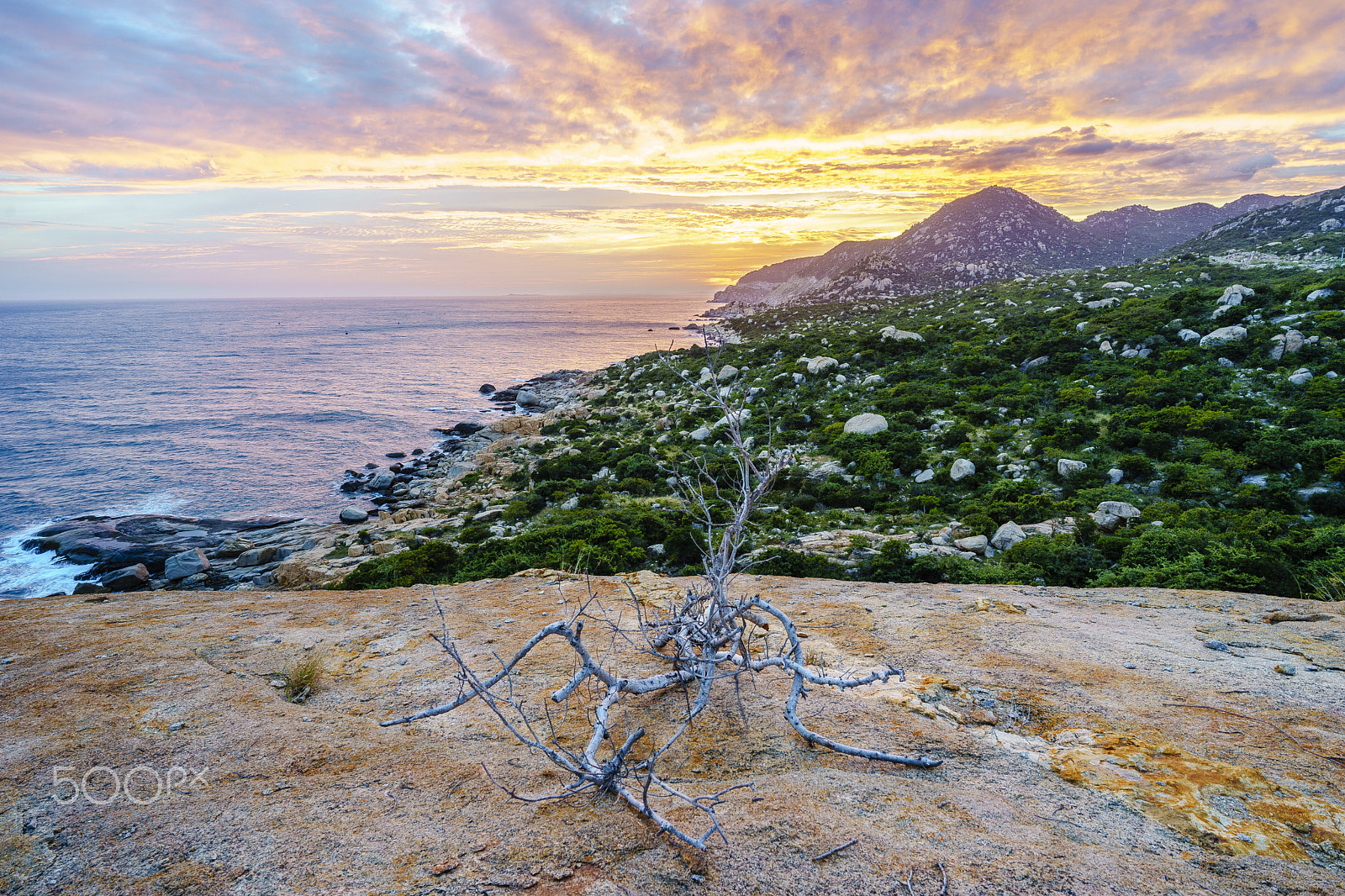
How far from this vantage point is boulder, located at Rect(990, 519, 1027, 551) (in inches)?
419

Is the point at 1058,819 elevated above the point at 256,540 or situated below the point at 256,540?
above

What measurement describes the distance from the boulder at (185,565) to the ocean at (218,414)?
2.69 m

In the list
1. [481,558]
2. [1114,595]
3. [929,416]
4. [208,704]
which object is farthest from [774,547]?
[929,416]

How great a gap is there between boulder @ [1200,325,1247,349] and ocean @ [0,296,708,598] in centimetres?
3466

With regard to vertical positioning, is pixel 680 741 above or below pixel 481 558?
above

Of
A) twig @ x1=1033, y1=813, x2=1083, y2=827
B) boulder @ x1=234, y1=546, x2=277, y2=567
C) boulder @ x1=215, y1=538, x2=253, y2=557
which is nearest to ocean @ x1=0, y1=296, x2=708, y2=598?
boulder @ x1=215, y1=538, x2=253, y2=557

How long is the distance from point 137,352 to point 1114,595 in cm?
10796

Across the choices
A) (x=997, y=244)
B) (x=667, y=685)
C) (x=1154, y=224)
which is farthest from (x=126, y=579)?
(x=1154, y=224)

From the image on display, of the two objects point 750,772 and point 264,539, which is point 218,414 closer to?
point 264,539

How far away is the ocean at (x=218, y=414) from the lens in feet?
77.4

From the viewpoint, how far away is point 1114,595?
8.05 meters

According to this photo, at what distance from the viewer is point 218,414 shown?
38.9 metres

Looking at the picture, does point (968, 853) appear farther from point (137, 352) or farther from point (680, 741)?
point (137, 352)

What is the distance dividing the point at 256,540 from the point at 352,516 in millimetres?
3093
